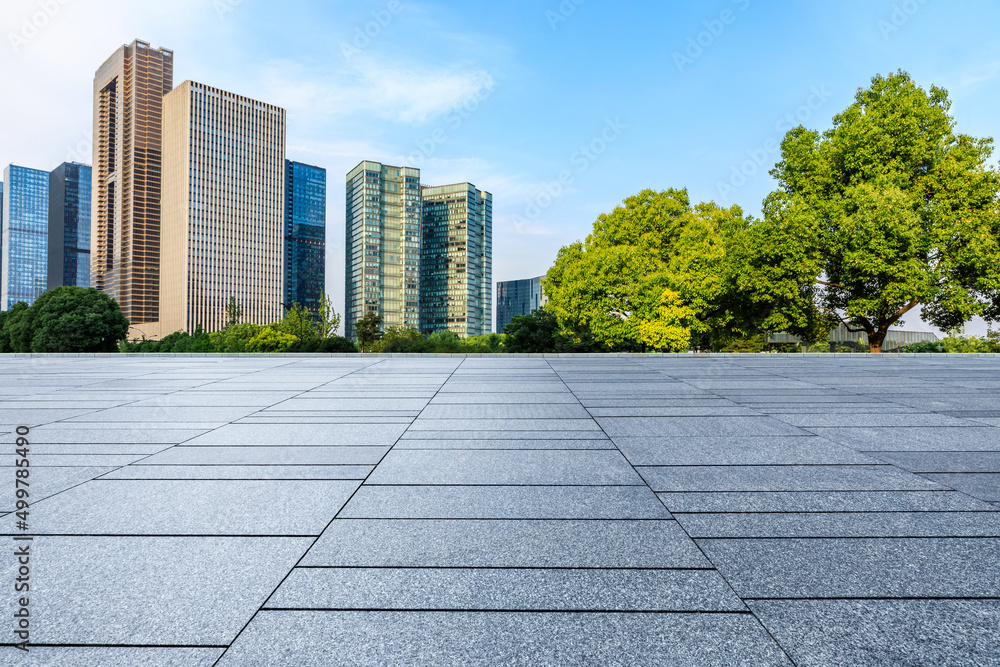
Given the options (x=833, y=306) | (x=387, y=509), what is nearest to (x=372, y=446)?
(x=387, y=509)

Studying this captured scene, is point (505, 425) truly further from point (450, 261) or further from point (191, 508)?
point (450, 261)

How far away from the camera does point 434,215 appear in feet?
591

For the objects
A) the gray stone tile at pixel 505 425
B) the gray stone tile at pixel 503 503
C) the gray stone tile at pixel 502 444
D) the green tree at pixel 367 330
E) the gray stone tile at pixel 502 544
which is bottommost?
the gray stone tile at pixel 502 544

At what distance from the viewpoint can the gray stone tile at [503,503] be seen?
3.46 meters

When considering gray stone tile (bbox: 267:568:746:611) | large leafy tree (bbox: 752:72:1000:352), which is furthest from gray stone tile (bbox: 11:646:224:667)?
large leafy tree (bbox: 752:72:1000:352)

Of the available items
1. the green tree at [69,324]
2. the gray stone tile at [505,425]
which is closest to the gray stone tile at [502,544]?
the gray stone tile at [505,425]

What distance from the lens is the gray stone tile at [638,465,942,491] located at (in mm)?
4012

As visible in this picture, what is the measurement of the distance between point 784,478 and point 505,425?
303cm

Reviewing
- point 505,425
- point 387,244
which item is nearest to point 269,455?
point 505,425

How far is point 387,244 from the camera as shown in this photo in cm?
17188

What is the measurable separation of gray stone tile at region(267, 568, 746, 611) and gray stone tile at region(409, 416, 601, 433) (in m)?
3.53

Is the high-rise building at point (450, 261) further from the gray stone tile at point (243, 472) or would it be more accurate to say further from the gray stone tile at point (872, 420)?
the gray stone tile at point (243, 472)

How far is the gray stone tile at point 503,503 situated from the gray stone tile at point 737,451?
1.00 m

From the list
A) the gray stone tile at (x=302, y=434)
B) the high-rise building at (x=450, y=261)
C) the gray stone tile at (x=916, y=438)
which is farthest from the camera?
the high-rise building at (x=450, y=261)
